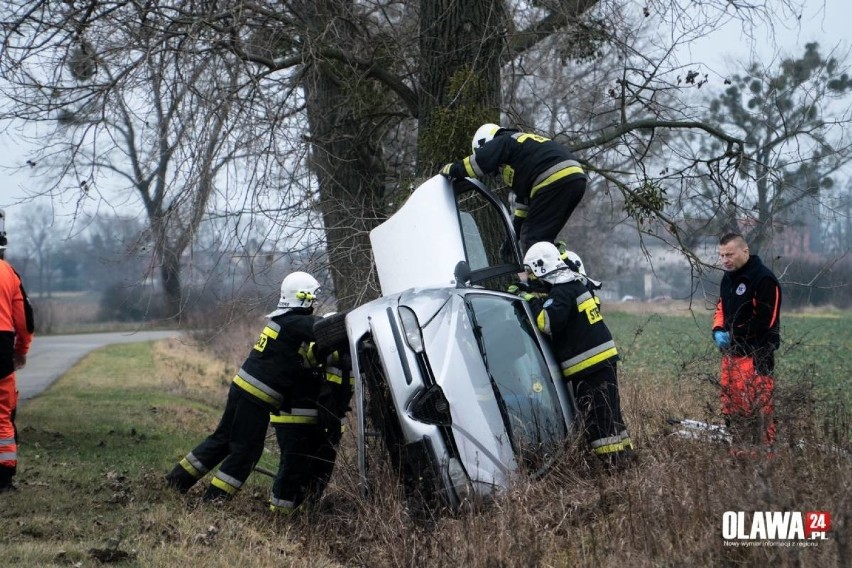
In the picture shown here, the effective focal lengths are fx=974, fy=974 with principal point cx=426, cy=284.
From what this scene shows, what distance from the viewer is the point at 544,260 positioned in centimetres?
641

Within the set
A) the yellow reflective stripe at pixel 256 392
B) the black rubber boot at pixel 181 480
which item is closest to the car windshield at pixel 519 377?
the yellow reflective stripe at pixel 256 392

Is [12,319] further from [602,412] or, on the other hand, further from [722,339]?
[722,339]

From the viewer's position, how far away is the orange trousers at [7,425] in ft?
23.3

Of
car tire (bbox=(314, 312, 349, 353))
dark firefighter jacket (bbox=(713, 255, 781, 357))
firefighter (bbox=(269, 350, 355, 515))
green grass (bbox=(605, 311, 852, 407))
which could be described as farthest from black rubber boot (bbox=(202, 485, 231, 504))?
dark firefighter jacket (bbox=(713, 255, 781, 357))

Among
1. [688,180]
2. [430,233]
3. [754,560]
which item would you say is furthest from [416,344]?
[688,180]

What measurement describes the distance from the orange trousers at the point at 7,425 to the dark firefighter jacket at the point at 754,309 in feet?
17.4

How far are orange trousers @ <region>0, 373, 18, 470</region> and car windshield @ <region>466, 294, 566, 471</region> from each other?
362 centimetres

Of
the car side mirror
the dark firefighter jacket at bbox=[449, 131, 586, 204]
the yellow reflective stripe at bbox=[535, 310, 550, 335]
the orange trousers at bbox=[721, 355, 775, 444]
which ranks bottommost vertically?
the orange trousers at bbox=[721, 355, 775, 444]

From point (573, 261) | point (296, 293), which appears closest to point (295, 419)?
point (296, 293)

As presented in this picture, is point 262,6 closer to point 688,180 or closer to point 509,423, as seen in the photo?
point 688,180

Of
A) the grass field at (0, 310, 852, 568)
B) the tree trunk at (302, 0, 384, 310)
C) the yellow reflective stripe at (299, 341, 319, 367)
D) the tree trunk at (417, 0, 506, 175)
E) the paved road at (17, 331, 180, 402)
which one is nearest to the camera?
the grass field at (0, 310, 852, 568)

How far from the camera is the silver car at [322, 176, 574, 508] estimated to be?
5.61 metres

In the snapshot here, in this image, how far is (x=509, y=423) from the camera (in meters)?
5.79

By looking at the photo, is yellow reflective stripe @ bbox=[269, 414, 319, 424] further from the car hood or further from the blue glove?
the blue glove
